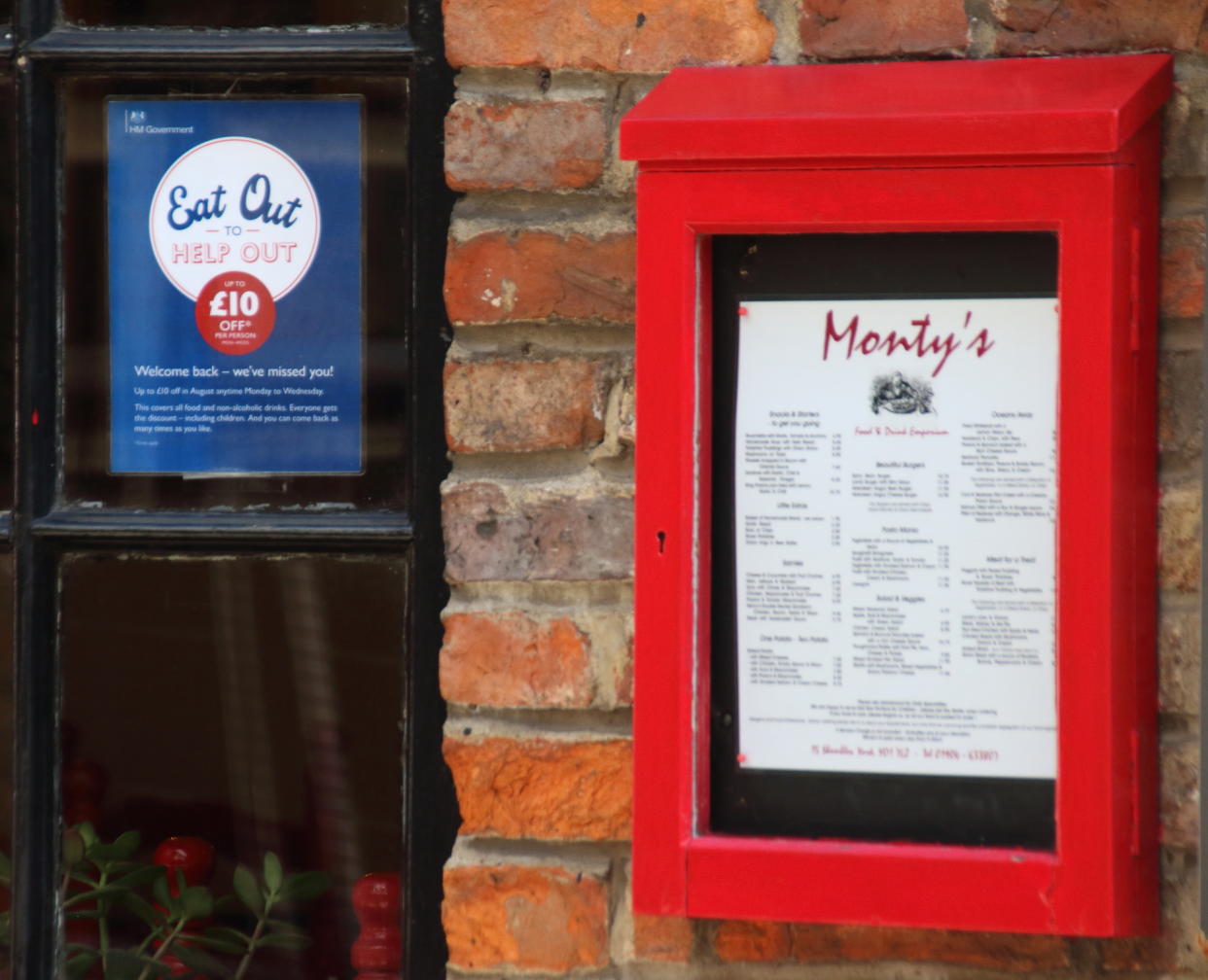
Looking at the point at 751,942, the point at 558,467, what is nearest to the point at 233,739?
the point at 558,467

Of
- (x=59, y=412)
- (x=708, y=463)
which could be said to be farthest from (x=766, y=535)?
(x=59, y=412)

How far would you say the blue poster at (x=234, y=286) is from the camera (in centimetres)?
138

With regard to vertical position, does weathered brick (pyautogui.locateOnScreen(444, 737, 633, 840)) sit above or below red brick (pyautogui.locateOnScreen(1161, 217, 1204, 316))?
below

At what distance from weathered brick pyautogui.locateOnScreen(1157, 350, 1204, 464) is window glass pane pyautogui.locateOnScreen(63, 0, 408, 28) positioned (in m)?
0.86

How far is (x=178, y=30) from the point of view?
4.61 ft

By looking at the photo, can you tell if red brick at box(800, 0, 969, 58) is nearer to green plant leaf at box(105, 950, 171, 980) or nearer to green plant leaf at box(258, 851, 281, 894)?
green plant leaf at box(258, 851, 281, 894)

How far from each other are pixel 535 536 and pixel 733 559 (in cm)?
22

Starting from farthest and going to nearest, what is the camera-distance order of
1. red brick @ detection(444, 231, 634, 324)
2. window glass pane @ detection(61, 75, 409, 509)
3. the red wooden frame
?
window glass pane @ detection(61, 75, 409, 509) → red brick @ detection(444, 231, 634, 324) → the red wooden frame

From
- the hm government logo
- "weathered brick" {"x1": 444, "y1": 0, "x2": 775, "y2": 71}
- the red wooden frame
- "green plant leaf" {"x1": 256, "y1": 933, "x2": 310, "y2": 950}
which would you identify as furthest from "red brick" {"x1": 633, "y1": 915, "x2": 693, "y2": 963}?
the hm government logo

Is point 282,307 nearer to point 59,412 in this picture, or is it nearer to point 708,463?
point 59,412

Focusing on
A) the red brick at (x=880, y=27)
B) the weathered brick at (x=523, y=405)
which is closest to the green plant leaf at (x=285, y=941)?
the weathered brick at (x=523, y=405)

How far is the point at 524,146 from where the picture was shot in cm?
128

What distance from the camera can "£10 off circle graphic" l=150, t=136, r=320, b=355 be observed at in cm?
138

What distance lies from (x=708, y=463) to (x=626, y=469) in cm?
15
